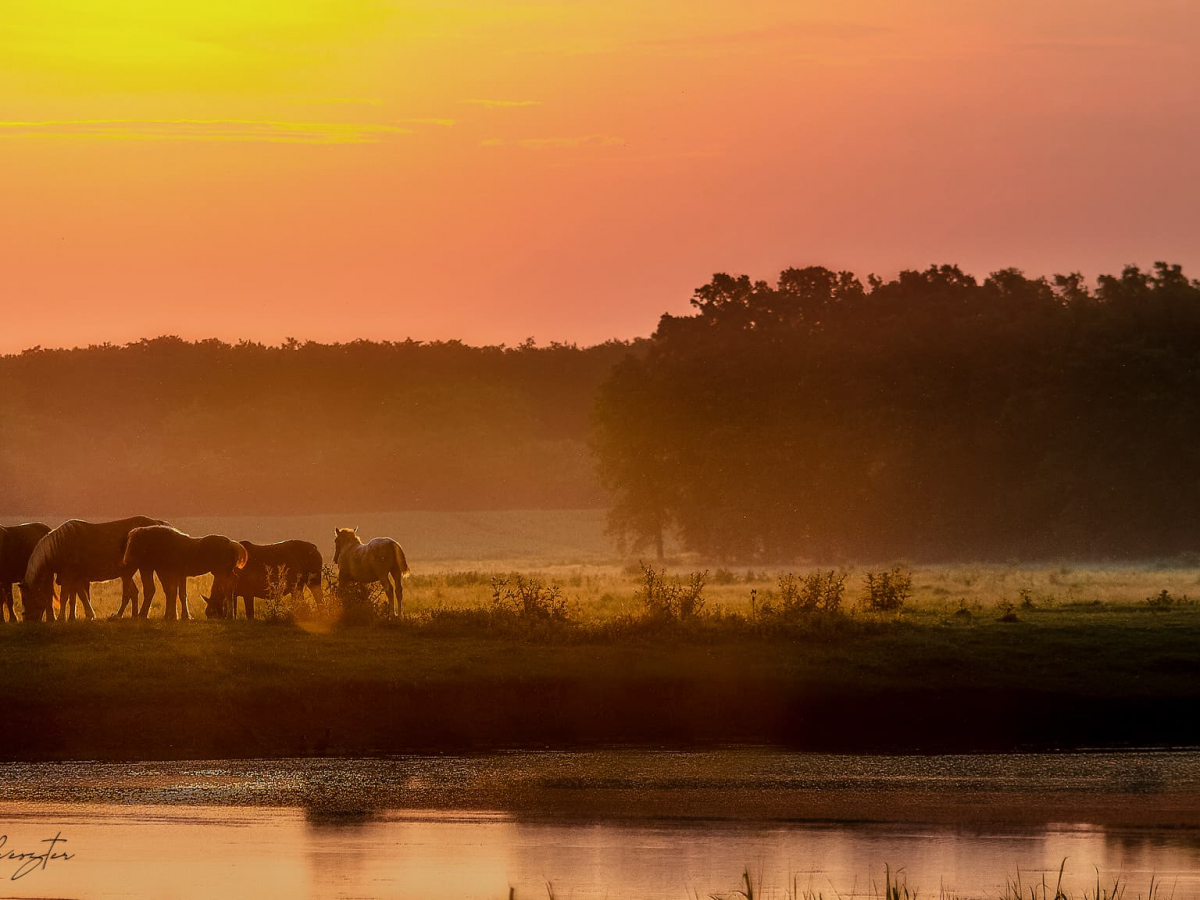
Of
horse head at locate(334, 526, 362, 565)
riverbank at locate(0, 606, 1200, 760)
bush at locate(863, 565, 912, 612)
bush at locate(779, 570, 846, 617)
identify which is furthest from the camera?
horse head at locate(334, 526, 362, 565)

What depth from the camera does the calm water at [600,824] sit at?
16.2 metres

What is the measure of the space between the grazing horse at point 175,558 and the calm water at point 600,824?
10100 mm

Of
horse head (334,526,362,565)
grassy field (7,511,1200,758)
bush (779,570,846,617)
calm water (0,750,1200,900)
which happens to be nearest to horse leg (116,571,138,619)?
grassy field (7,511,1200,758)

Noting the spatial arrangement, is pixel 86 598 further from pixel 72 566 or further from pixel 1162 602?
pixel 1162 602

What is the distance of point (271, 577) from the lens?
34594 millimetres

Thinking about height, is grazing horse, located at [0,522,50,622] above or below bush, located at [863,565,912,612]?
above

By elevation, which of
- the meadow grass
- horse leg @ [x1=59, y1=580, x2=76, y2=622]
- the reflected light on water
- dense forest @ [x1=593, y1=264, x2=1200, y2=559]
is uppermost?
dense forest @ [x1=593, y1=264, x2=1200, y2=559]

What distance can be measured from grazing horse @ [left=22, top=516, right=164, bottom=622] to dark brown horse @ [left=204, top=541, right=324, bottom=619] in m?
1.43

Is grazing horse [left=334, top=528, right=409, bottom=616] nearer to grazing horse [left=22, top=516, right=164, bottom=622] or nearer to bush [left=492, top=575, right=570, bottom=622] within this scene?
bush [left=492, top=575, right=570, bottom=622]

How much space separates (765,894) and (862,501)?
233 feet

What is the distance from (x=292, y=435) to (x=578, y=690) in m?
121

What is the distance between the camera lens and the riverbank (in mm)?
25016

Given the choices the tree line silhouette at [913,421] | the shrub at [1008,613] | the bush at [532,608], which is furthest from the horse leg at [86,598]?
the tree line silhouette at [913,421]

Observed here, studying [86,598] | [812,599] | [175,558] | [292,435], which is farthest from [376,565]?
[292,435]
